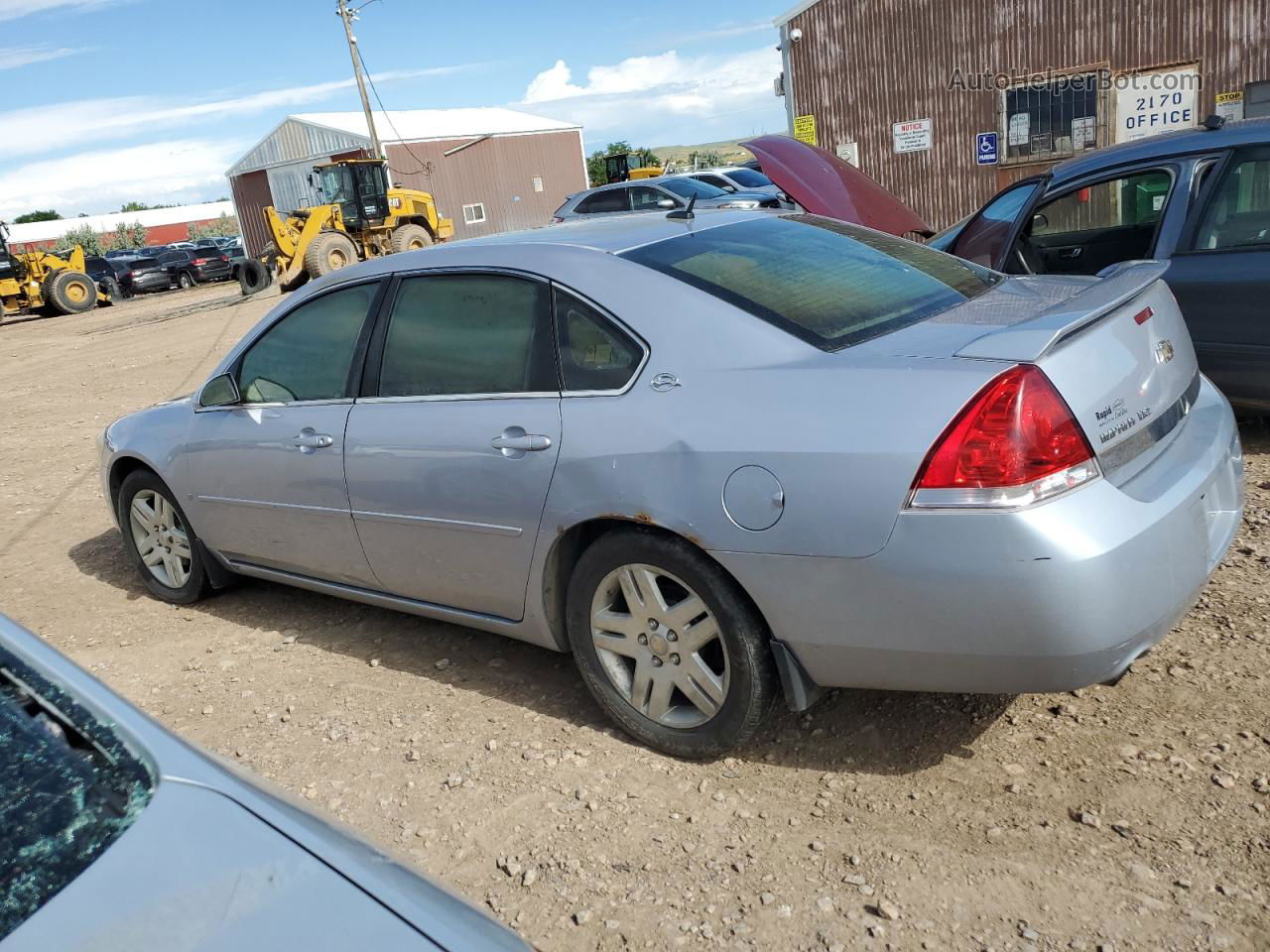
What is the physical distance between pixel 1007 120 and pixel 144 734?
19124 millimetres

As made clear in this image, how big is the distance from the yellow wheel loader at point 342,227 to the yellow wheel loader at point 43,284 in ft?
24.0

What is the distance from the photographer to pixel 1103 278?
10.7ft

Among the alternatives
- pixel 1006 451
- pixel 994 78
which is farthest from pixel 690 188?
pixel 1006 451

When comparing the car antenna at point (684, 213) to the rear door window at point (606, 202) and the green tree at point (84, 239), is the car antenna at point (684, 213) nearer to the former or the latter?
the rear door window at point (606, 202)

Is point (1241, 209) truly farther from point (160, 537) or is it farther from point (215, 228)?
point (215, 228)

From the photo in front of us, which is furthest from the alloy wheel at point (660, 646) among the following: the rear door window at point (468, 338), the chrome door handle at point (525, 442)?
the rear door window at point (468, 338)

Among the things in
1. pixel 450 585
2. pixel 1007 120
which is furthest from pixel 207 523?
pixel 1007 120

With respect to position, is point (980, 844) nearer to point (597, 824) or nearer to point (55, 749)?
point (597, 824)

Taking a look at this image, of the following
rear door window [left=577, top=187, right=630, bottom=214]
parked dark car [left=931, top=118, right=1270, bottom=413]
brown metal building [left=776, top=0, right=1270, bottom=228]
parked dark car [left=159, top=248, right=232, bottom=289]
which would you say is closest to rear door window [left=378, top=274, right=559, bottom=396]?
parked dark car [left=931, top=118, right=1270, bottom=413]

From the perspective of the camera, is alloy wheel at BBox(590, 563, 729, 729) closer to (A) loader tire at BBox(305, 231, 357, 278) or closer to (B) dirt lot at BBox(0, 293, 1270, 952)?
(B) dirt lot at BBox(0, 293, 1270, 952)

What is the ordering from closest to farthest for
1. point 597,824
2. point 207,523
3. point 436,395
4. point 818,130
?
point 597,824
point 436,395
point 207,523
point 818,130

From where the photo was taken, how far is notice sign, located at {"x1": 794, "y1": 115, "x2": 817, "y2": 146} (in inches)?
755

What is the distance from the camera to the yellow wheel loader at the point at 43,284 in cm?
2723

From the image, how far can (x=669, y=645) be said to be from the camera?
304cm
